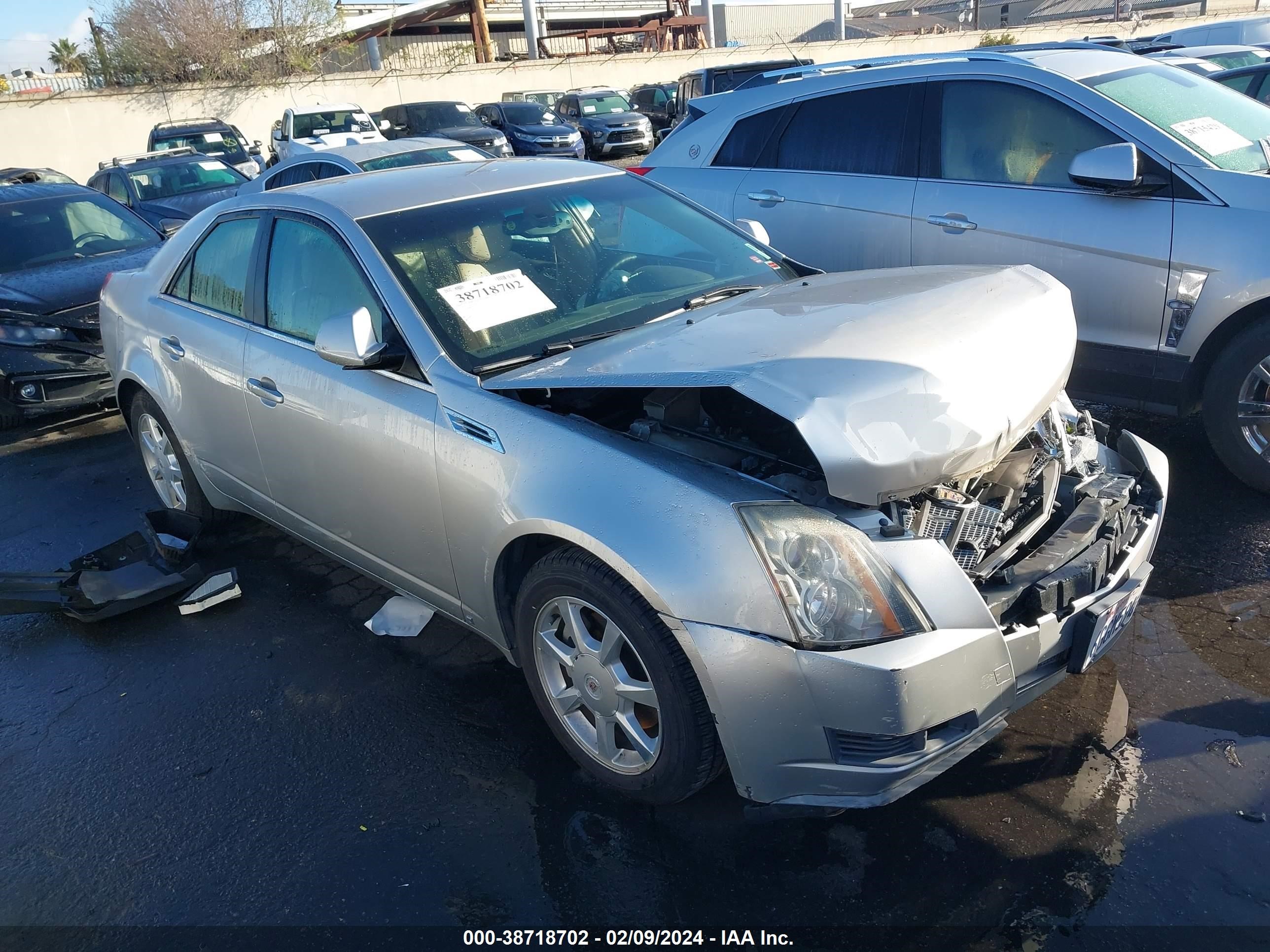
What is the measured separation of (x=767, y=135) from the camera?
577 centimetres

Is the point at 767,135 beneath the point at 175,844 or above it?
above

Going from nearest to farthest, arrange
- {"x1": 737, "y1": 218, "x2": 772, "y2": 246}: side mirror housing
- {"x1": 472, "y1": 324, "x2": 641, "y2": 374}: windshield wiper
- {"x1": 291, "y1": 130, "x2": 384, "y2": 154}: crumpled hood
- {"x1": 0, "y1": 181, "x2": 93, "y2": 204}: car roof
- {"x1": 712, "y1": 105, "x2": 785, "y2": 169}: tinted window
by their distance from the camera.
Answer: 1. {"x1": 472, "y1": 324, "x2": 641, "y2": 374}: windshield wiper
2. {"x1": 737, "y1": 218, "x2": 772, "y2": 246}: side mirror housing
3. {"x1": 712, "y1": 105, "x2": 785, "y2": 169}: tinted window
4. {"x1": 0, "y1": 181, "x2": 93, "y2": 204}: car roof
5. {"x1": 291, "y1": 130, "x2": 384, "y2": 154}: crumpled hood

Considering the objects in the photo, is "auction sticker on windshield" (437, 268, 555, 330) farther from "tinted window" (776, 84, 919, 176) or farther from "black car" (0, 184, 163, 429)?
"black car" (0, 184, 163, 429)

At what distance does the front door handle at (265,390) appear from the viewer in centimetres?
363

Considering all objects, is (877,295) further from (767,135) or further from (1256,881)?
(767,135)

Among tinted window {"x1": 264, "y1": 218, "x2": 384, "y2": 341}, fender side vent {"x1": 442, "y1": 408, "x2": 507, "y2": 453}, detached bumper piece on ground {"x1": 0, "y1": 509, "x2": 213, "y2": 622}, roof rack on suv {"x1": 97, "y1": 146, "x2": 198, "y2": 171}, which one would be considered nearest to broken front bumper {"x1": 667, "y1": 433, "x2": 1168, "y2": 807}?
fender side vent {"x1": 442, "y1": 408, "x2": 507, "y2": 453}

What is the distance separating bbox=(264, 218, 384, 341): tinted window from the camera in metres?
3.38

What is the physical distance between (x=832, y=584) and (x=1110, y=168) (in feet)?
9.66

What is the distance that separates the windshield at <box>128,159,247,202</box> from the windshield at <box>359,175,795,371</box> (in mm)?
10892

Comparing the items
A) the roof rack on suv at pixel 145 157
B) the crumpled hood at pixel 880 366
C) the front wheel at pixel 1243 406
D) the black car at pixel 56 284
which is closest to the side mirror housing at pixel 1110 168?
the front wheel at pixel 1243 406

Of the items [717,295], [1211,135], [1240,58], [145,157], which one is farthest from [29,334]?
[1240,58]

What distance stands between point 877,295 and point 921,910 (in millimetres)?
1792

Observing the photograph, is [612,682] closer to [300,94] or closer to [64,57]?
[300,94]

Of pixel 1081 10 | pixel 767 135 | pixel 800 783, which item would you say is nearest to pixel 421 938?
pixel 800 783
